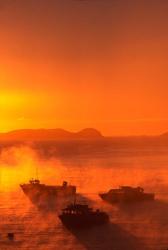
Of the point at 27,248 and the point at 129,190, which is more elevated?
the point at 129,190

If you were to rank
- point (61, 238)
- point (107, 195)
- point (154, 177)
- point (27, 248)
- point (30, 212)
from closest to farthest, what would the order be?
point (27, 248)
point (61, 238)
point (30, 212)
point (107, 195)
point (154, 177)

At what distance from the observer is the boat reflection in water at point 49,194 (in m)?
79.5

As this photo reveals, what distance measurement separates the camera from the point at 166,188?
97438 mm

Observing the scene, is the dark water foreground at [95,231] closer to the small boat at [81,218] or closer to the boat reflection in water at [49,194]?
the small boat at [81,218]

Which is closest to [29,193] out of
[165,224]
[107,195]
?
[107,195]

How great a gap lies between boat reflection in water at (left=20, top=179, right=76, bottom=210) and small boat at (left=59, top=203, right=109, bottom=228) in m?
17.5

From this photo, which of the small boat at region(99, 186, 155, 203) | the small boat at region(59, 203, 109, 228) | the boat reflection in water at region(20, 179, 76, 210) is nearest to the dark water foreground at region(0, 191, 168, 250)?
the small boat at region(59, 203, 109, 228)

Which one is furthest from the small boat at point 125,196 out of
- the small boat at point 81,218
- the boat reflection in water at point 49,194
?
the small boat at point 81,218

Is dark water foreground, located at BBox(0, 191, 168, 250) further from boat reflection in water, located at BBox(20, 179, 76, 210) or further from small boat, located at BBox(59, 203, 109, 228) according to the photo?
boat reflection in water, located at BBox(20, 179, 76, 210)

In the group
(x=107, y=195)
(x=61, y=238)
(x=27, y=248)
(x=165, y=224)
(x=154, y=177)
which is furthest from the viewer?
(x=154, y=177)

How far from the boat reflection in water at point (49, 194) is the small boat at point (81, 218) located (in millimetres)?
17455

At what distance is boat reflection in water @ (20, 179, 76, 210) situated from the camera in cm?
7950

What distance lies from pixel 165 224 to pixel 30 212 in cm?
2324

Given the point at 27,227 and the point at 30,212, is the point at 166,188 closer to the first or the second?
the point at 30,212
